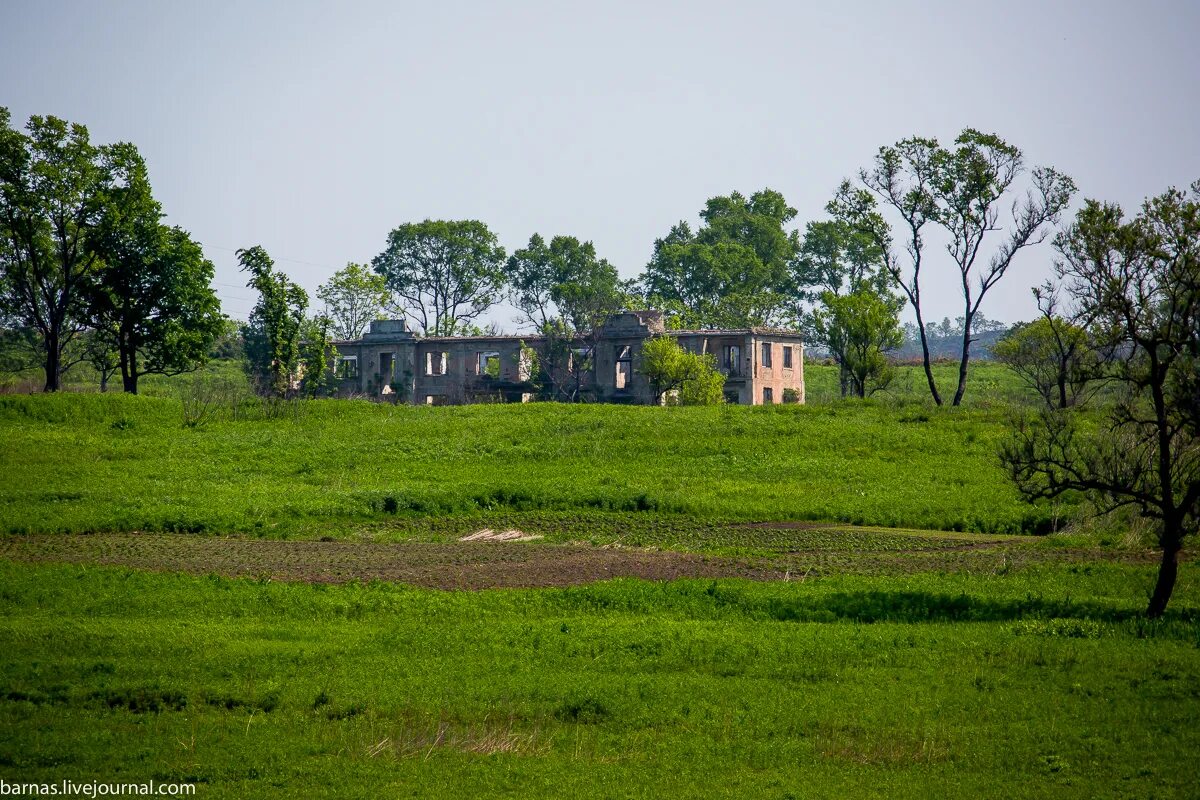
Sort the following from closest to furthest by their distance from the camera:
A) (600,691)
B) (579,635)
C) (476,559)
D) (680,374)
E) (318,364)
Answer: (600,691) → (579,635) → (476,559) → (318,364) → (680,374)

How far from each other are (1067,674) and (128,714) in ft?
36.5

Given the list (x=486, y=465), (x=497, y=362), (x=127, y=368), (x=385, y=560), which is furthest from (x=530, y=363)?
(x=385, y=560)

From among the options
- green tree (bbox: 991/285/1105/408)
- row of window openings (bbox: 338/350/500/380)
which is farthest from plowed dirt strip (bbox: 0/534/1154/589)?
row of window openings (bbox: 338/350/500/380)

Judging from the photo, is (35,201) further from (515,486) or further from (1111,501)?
(1111,501)

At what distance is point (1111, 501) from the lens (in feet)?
90.0

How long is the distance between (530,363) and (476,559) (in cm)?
4622

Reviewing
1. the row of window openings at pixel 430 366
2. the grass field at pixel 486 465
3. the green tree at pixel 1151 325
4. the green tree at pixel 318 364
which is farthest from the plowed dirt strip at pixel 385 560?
the row of window openings at pixel 430 366

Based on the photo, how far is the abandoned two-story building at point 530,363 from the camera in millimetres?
66062

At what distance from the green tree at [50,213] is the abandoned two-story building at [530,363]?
21854 mm

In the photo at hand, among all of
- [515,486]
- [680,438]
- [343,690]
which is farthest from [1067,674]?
[680,438]

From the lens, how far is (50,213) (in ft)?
163

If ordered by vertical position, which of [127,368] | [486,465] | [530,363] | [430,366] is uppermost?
[530,363]

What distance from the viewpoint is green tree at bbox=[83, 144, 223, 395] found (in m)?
50.6

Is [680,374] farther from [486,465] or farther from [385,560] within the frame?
[385,560]
